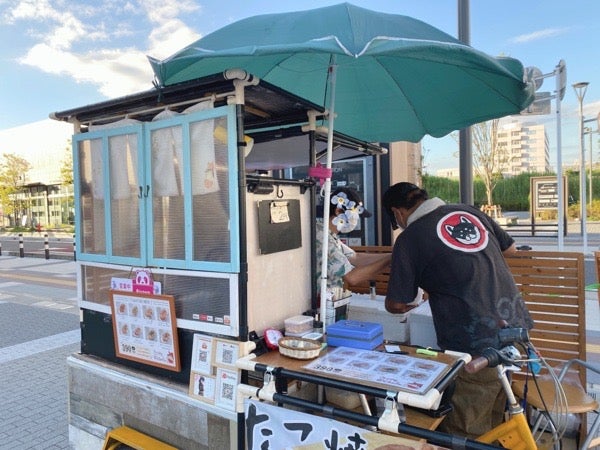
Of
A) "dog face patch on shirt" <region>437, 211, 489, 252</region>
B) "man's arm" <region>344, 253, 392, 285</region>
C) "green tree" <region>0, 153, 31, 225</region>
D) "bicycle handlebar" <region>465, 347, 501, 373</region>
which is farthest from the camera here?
"green tree" <region>0, 153, 31, 225</region>

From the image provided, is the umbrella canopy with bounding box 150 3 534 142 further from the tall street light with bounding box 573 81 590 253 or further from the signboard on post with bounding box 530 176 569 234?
the signboard on post with bounding box 530 176 569 234

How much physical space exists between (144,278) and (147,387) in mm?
663

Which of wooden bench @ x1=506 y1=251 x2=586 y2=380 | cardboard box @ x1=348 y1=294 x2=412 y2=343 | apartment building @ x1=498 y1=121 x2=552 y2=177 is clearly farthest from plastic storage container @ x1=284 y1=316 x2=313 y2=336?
apartment building @ x1=498 y1=121 x2=552 y2=177

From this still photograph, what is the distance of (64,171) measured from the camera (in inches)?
1054

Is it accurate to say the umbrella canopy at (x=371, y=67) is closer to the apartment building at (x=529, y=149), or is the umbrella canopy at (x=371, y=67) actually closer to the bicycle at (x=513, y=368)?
the bicycle at (x=513, y=368)

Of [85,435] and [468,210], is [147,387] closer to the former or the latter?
[85,435]

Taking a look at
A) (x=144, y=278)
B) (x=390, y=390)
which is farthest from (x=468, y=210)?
(x=144, y=278)

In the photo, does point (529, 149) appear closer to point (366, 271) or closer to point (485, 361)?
point (366, 271)

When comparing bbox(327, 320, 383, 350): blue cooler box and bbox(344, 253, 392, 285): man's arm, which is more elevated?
bbox(344, 253, 392, 285): man's arm

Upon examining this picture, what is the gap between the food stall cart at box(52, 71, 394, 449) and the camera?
92.0 inches

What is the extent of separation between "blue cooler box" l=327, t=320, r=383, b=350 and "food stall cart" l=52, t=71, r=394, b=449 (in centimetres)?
37

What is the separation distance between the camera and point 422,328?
10.3 feet

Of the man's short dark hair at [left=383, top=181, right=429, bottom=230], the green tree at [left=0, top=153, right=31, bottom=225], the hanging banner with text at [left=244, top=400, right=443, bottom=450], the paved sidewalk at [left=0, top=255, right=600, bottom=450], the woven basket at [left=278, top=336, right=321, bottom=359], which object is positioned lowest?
the paved sidewalk at [left=0, top=255, right=600, bottom=450]

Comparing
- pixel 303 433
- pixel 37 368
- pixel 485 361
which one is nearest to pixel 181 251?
pixel 303 433
